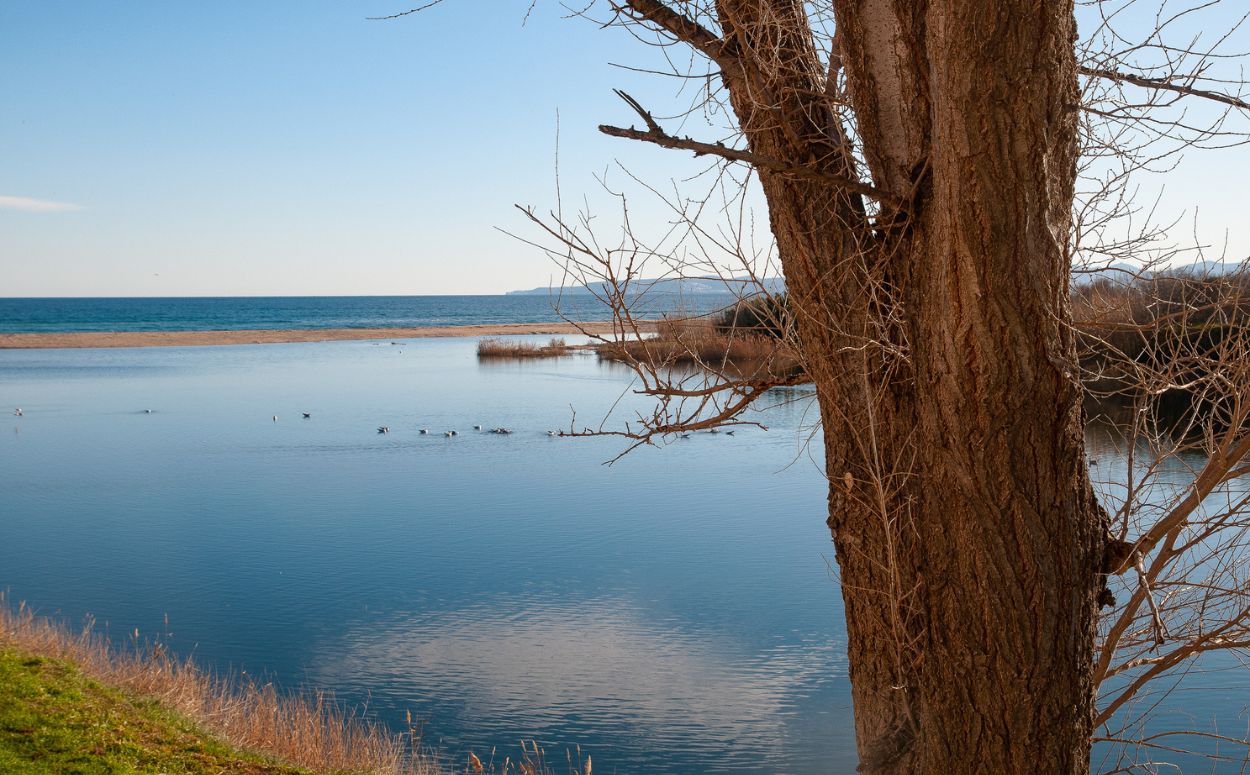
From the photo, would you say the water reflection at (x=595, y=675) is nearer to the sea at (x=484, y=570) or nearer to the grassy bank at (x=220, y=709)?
the sea at (x=484, y=570)

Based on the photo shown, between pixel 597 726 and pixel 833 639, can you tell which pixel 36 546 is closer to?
pixel 597 726

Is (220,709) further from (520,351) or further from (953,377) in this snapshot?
(520,351)

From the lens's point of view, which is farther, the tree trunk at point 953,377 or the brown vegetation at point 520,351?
the brown vegetation at point 520,351

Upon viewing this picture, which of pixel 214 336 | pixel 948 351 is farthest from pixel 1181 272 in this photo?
pixel 214 336

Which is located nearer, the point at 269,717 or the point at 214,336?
the point at 269,717

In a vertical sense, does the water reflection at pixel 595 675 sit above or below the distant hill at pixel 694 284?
below

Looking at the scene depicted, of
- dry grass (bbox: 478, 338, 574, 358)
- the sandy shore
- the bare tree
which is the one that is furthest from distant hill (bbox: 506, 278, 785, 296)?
the sandy shore

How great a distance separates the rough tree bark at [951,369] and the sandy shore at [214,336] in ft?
135

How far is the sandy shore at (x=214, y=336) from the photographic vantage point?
157ft

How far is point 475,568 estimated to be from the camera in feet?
36.5

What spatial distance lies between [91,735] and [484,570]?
5587 mm

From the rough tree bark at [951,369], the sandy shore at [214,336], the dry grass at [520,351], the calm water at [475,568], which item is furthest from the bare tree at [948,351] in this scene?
the sandy shore at [214,336]

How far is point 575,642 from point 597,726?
1.57 m

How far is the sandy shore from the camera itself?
157ft
